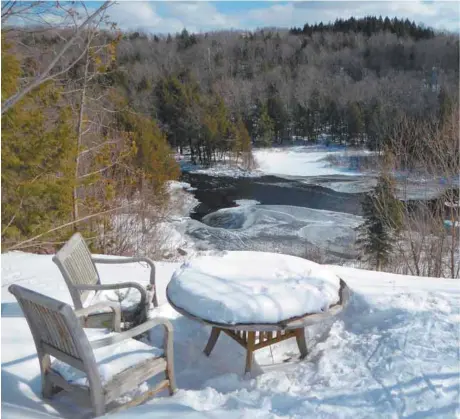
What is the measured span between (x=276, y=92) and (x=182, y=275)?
47097 millimetres

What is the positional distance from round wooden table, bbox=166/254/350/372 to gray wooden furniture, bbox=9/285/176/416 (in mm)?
407

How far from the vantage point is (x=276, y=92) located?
48.5 meters

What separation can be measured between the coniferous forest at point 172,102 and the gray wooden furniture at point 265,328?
1.64 metres

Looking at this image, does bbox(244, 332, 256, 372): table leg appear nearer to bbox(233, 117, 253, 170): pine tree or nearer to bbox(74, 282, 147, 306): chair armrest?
bbox(74, 282, 147, 306): chair armrest

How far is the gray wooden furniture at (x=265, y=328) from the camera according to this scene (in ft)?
9.39

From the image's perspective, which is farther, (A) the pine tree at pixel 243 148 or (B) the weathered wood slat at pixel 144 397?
(A) the pine tree at pixel 243 148

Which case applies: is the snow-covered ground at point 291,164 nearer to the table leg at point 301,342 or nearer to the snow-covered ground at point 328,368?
the snow-covered ground at point 328,368

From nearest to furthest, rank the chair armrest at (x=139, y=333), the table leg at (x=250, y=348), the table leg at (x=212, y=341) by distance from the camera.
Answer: the chair armrest at (x=139, y=333), the table leg at (x=250, y=348), the table leg at (x=212, y=341)

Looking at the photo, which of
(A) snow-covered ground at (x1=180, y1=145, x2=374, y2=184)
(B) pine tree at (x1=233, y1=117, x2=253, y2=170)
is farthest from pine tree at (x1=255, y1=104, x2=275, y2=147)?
(B) pine tree at (x1=233, y1=117, x2=253, y2=170)

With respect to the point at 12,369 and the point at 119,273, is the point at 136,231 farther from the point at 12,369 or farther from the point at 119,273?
the point at 12,369

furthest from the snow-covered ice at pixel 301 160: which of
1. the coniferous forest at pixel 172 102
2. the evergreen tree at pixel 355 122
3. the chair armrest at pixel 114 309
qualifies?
the chair armrest at pixel 114 309

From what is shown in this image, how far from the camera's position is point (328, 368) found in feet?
9.98

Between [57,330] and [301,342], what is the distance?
1680mm

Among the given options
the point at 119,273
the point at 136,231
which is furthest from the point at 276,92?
the point at 119,273
